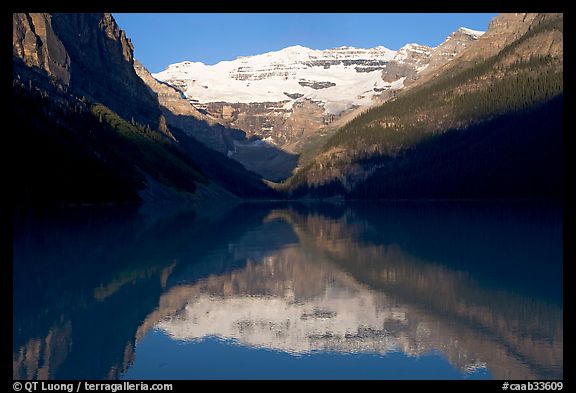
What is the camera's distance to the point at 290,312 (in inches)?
1182

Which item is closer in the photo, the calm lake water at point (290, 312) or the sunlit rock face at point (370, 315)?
the calm lake water at point (290, 312)

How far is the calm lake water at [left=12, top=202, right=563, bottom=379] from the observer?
21359 millimetres

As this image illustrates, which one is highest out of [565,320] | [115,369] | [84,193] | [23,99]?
[23,99]

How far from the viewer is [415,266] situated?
144 feet

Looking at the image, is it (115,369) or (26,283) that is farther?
(26,283)

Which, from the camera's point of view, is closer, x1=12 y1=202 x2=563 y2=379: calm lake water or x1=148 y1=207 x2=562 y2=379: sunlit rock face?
x1=12 y1=202 x2=563 y2=379: calm lake water

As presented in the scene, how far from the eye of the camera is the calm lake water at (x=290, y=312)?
21.4m

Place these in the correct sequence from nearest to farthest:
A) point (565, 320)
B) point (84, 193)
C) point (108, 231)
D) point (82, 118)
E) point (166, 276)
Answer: point (565, 320) < point (166, 276) < point (108, 231) < point (84, 193) < point (82, 118)

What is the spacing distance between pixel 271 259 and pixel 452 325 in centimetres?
2705

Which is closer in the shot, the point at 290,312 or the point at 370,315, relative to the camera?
the point at 370,315

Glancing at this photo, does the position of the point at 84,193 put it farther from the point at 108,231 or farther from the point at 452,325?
the point at 452,325
